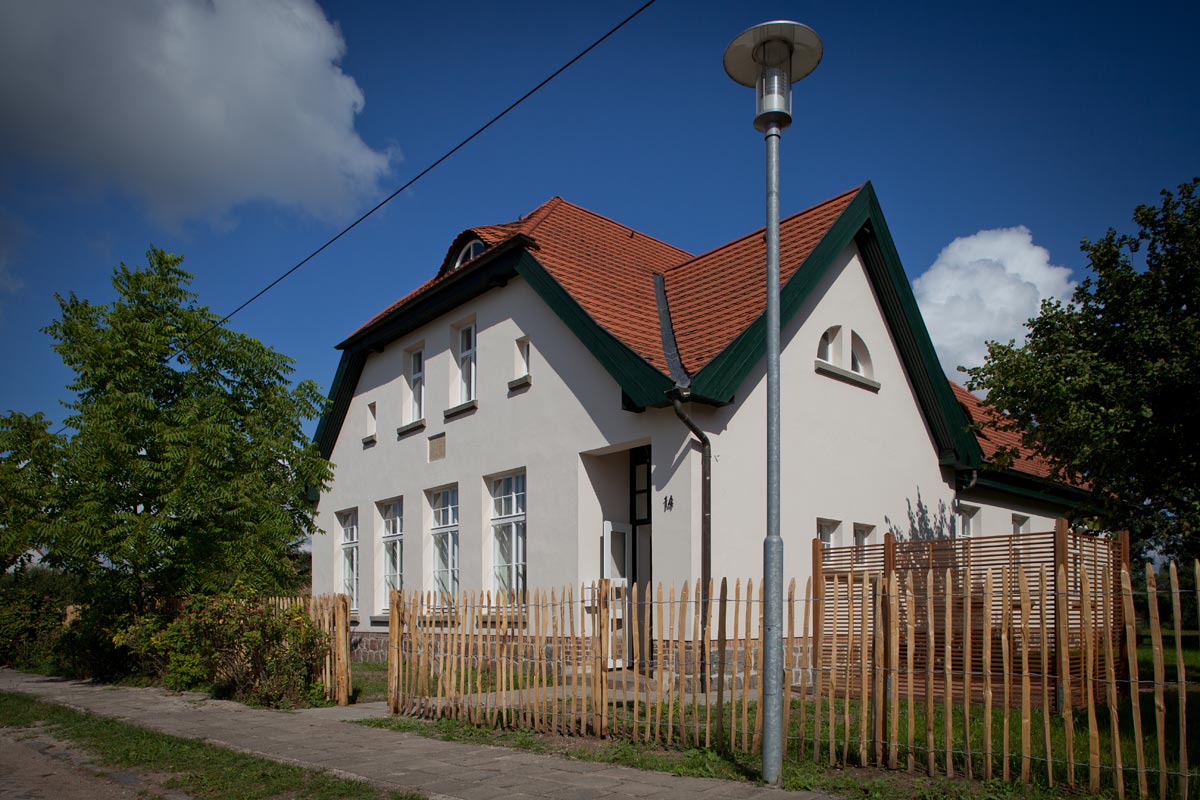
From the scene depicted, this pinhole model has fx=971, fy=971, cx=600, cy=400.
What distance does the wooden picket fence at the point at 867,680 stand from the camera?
631 cm

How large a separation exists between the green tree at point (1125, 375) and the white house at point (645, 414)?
2683mm

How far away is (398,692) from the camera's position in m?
11.1

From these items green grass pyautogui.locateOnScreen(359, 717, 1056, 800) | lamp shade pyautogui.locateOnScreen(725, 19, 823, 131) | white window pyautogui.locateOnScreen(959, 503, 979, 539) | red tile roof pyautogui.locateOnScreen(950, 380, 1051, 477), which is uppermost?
lamp shade pyautogui.locateOnScreen(725, 19, 823, 131)

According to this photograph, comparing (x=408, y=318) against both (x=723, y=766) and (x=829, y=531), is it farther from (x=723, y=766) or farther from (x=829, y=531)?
(x=723, y=766)

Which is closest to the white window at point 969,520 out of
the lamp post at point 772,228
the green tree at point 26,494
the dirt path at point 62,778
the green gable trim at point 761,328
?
the green gable trim at point 761,328

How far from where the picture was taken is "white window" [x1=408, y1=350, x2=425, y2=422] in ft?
62.5

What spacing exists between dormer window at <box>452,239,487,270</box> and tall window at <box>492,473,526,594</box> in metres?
4.12

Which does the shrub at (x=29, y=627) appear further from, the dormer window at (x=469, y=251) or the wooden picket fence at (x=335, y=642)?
the dormer window at (x=469, y=251)

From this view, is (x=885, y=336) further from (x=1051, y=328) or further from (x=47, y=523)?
(x=47, y=523)

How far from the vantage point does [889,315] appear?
16.3m

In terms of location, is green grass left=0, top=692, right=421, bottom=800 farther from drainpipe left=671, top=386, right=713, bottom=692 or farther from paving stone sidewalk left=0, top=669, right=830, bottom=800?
drainpipe left=671, top=386, right=713, bottom=692

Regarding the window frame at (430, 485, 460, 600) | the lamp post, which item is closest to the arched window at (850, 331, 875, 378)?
the window frame at (430, 485, 460, 600)

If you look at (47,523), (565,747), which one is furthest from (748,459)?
(47,523)

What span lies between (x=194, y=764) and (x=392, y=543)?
1088 centimetres
